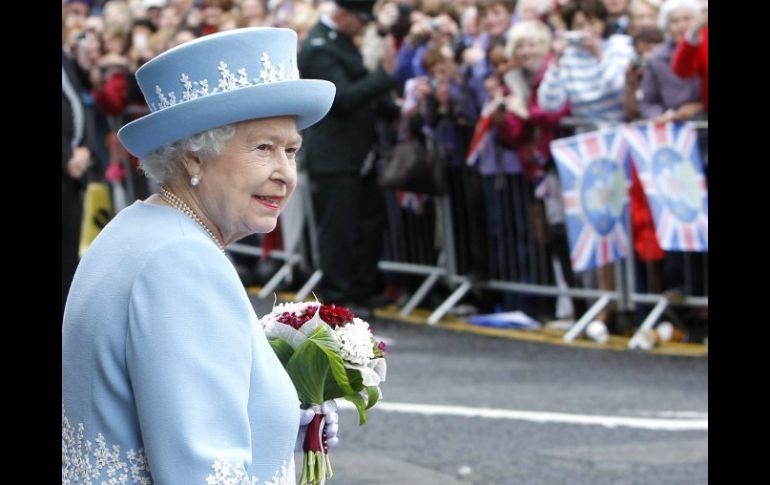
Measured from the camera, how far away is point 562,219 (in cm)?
1230

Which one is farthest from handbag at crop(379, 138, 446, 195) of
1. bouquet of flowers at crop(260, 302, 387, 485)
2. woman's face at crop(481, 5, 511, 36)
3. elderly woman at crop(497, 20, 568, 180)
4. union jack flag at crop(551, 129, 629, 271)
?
bouquet of flowers at crop(260, 302, 387, 485)

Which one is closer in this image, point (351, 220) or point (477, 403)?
point (477, 403)

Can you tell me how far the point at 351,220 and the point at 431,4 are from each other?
1793 mm

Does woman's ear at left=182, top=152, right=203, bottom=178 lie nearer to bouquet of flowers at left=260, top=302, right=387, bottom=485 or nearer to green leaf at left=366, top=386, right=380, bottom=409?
bouquet of flowers at left=260, top=302, right=387, bottom=485

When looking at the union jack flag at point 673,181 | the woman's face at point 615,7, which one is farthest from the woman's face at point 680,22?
the woman's face at point 615,7

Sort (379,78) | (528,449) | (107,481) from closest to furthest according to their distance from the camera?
(107,481) → (528,449) → (379,78)

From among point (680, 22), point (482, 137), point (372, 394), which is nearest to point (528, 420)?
point (680, 22)

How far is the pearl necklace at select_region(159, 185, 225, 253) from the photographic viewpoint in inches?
130

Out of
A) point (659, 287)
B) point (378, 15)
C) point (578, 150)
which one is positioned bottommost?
point (659, 287)

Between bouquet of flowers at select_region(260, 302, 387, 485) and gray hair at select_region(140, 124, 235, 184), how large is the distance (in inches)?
20.1

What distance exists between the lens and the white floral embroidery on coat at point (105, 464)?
10.2 feet

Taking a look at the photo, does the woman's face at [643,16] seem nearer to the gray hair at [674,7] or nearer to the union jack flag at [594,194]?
the gray hair at [674,7]
